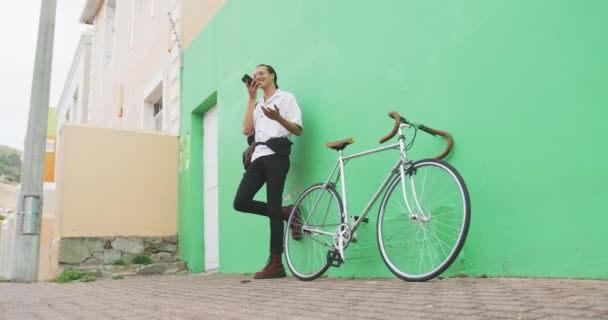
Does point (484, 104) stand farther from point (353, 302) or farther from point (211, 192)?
point (211, 192)

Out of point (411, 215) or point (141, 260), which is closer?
point (411, 215)

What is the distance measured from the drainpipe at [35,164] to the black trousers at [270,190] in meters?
3.23

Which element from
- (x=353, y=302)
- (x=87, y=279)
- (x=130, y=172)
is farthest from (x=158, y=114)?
(x=353, y=302)

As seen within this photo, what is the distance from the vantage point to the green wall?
2.47 m

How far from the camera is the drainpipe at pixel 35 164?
6.16 metres

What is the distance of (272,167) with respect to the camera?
14.2 feet

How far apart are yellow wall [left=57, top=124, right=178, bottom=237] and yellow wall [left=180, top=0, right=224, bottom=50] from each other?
5.05 ft

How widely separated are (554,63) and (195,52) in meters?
5.67

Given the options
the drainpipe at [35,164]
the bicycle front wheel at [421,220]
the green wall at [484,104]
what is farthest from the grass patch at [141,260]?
the bicycle front wheel at [421,220]

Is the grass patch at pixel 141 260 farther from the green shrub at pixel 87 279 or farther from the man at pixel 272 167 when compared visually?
the man at pixel 272 167

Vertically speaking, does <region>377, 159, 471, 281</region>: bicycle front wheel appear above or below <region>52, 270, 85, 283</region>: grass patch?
above

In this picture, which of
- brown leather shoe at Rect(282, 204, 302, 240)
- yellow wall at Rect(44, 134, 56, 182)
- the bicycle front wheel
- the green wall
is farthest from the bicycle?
yellow wall at Rect(44, 134, 56, 182)

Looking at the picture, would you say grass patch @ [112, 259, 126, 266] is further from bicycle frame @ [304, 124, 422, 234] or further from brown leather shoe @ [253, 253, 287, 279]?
bicycle frame @ [304, 124, 422, 234]

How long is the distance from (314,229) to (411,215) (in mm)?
1128
